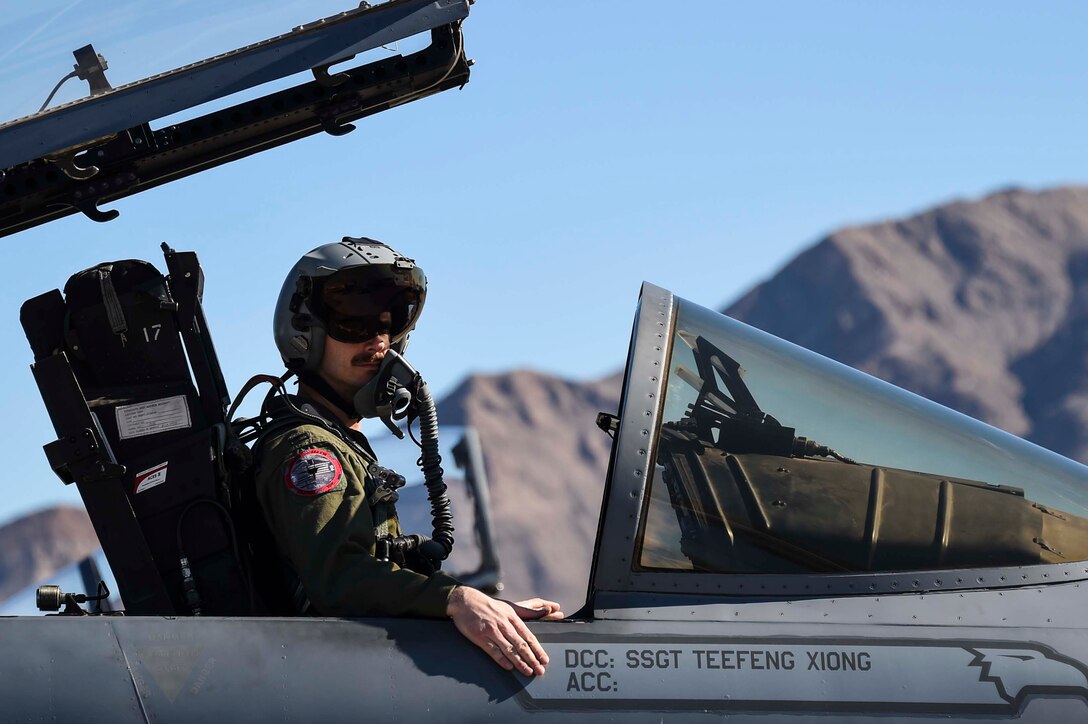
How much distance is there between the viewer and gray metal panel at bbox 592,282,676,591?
3.48 meters

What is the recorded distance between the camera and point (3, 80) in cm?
392

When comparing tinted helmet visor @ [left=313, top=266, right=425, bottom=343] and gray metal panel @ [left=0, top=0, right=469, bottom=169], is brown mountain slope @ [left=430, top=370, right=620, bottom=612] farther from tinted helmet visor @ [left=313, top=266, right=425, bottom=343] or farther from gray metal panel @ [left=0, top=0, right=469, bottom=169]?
gray metal panel @ [left=0, top=0, right=469, bottom=169]

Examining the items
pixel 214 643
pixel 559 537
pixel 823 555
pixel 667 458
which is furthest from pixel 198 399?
pixel 559 537

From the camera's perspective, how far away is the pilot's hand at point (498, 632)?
3.28 meters

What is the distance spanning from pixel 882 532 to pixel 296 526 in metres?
1.54

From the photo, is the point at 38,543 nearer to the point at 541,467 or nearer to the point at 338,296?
the point at 541,467

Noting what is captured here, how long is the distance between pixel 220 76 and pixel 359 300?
2.46 ft

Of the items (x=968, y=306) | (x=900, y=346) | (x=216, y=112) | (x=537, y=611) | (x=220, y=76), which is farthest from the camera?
(x=968, y=306)

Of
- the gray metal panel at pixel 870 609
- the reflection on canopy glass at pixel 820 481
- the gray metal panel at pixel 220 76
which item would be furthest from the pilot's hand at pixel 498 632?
the gray metal panel at pixel 220 76

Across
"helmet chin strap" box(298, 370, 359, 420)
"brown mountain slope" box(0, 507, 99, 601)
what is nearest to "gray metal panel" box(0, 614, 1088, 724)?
"helmet chin strap" box(298, 370, 359, 420)

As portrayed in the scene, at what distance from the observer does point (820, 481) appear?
12.0 feet

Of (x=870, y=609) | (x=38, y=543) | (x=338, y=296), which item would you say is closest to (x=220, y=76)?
(x=338, y=296)

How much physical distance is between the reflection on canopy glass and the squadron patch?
2.76ft

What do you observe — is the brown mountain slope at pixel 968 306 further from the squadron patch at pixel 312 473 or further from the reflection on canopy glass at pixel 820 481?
the squadron patch at pixel 312 473
